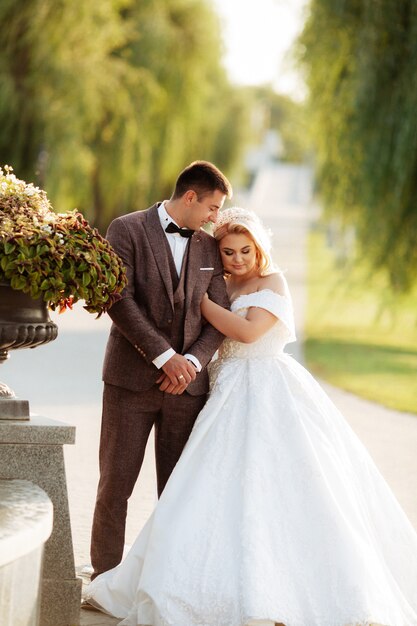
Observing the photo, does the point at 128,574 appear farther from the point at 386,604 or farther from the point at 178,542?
the point at 386,604

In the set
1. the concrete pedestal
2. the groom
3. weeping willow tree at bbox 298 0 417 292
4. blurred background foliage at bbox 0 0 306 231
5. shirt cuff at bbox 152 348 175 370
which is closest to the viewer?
the concrete pedestal

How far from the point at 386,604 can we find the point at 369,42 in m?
9.78

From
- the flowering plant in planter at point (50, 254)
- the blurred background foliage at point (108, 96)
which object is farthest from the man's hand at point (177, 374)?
the blurred background foliage at point (108, 96)

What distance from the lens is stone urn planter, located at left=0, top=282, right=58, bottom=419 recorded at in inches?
151

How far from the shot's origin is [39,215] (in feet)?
13.0

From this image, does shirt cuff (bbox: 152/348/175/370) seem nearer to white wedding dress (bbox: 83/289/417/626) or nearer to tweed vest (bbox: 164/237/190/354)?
tweed vest (bbox: 164/237/190/354)

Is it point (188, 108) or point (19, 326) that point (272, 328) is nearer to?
point (19, 326)

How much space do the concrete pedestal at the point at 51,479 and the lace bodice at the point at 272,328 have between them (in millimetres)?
998

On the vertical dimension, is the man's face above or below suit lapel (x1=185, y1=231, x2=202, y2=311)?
above

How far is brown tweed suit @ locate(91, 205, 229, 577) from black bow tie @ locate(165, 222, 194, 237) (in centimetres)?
3

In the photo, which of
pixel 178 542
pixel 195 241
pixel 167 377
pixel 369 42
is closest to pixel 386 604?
pixel 178 542

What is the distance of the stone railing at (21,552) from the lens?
3.14 m

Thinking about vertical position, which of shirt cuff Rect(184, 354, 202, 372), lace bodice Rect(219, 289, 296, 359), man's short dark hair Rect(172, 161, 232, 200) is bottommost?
shirt cuff Rect(184, 354, 202, 372)

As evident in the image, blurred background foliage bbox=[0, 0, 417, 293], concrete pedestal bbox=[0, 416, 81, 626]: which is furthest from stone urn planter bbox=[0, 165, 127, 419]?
blurred background foliage bbox=[0, 0, 417, 293]
